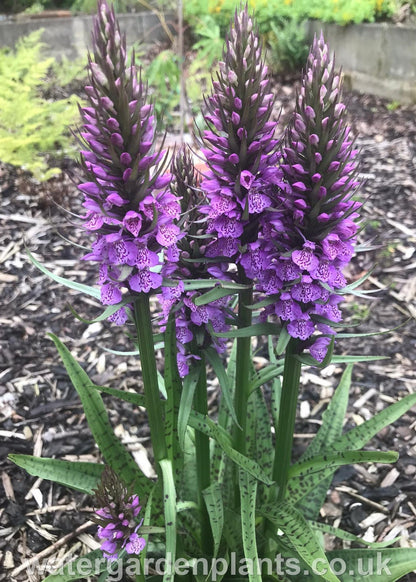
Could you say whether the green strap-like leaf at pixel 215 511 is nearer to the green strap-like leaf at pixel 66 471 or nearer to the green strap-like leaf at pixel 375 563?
the green strap-like leaf at pixel 66 471

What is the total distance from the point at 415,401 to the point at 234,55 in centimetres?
126

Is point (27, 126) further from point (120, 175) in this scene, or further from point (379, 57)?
point (379, 57)

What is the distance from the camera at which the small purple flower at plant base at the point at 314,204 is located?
A: 49.8 inches

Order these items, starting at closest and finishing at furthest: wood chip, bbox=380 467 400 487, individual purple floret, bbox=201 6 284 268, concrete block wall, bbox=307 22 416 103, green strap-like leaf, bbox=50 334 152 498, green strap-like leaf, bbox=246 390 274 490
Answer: individual purple floret, bbox=201 6 284 268 < green strap-like leaf, bbox=50 334 152 498 < green strap-like leaf, bbox=246 390 274 490 < wood chip, bbox=380 467 400 487 < concrete block wall, bbox=307 22 416 103

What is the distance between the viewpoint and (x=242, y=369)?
1632mm

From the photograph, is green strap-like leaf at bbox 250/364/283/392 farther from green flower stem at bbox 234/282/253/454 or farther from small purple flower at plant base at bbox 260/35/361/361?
small purple flower at plant base at bbox 260/35/361/361

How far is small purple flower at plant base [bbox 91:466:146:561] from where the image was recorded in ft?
4.63

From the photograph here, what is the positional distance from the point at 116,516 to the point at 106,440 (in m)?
0.37

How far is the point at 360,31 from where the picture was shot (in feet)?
22.3

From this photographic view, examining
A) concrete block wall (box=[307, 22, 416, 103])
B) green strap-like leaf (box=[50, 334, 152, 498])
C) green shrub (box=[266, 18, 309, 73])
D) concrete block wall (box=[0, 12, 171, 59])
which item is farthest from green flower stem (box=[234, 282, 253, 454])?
concrete block wall (box=[0, 12, 171, 59])

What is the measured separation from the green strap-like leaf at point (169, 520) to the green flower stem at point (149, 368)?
3.4 inches

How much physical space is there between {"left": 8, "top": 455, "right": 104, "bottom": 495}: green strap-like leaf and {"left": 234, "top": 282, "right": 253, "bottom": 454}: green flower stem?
47cm

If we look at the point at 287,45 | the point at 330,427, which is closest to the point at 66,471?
the point at 330,427

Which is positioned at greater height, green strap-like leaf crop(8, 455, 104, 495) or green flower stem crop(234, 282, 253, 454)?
green flower stem crop(234, 282, 253, 454)
